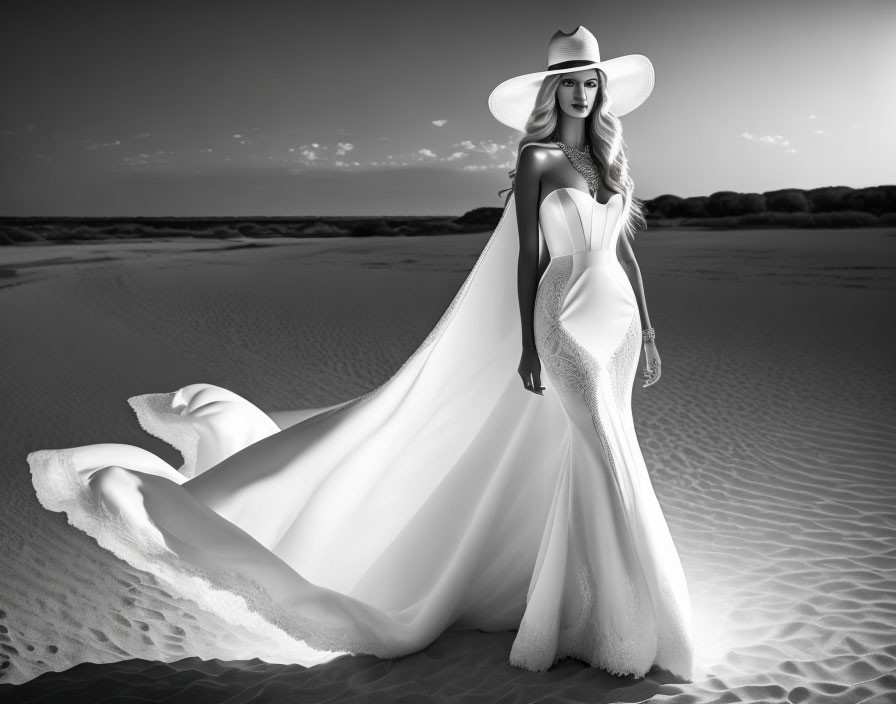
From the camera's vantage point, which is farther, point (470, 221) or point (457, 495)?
point (470, 221)

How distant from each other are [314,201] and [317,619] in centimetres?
2643

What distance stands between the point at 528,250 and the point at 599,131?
19.8 inches

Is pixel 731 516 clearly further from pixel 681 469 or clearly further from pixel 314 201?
pixel 314 201

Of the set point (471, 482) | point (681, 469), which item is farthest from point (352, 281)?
point (471, 482)

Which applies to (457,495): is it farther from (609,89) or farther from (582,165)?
(609,89)

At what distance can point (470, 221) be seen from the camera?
33031 millimetres

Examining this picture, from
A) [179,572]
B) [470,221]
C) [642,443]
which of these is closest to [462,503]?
[179,572]

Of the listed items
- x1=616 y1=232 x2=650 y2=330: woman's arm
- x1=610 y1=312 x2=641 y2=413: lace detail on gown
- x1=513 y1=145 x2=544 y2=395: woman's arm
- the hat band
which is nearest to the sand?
x1=610 y1=312 x2=641 y2=413: lace detail on gown

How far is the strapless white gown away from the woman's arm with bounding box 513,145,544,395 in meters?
0.04

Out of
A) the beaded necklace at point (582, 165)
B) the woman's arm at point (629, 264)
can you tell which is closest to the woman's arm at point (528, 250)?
the beaded necklace at point (582, 165)

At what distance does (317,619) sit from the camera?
8.41ft

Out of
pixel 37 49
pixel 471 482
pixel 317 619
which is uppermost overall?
pixel 37 49

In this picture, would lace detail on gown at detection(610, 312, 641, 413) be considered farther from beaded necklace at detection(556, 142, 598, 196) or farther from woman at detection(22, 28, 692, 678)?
beaded necklace at detection(556, 142, 598, 196)

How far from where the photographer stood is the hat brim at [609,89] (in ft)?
9.46
